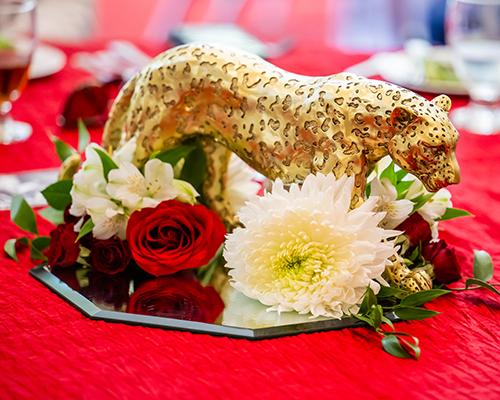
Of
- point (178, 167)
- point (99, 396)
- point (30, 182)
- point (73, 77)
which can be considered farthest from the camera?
point (73, 77)

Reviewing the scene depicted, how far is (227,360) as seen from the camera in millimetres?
910

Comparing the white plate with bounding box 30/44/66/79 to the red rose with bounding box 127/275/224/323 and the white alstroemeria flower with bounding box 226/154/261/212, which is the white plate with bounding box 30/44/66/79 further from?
the red rose with bounding box 127/275/224/323

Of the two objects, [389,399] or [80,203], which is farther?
[80,203]

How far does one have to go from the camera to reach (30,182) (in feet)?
4.73

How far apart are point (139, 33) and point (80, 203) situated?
3348mm

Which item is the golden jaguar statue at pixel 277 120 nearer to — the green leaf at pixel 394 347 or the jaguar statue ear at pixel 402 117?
the jaguar statue ear at pixel 402 117

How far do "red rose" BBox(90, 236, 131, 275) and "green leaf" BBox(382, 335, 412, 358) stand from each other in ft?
1.04

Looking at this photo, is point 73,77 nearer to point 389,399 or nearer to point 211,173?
point 211,173

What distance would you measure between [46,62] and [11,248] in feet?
2.84

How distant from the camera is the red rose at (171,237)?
108 centimetres

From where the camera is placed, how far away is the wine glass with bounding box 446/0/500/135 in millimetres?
1660

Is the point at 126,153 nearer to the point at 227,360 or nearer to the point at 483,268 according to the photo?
the point at 227,360

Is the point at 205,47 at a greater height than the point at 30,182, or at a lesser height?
greater

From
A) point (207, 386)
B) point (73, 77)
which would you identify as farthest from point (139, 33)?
point (207, 386)
